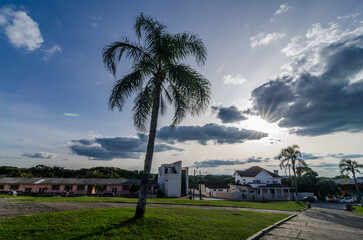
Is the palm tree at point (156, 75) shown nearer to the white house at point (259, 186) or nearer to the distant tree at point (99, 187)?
the distant tree at point (99, 187)

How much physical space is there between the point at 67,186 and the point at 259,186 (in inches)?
1976

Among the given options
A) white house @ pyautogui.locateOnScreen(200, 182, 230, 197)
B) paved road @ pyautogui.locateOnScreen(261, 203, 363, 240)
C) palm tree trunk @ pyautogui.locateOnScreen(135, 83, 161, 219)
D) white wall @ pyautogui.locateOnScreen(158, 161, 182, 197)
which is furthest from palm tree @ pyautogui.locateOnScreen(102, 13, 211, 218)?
white house @ pyautogui.locateOnScreen(200, 182, 230, 197)

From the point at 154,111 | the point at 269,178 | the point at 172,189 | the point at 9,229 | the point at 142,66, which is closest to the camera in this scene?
the point at 9,229

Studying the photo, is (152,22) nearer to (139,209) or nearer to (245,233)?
(139,209)

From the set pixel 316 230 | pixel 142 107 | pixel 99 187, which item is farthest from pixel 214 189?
pixel 142 107

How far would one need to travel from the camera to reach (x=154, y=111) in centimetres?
948

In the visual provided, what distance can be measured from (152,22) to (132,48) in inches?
71.9

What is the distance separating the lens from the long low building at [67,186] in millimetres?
39781

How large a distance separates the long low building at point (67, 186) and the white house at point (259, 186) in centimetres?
2563

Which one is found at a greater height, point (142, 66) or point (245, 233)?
point (142, 66)

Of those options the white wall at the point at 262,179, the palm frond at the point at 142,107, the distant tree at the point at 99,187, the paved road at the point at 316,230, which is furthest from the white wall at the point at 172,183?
the palm frond at the point at 142,107

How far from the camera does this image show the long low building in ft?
131

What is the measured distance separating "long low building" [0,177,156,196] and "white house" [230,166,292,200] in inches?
1009

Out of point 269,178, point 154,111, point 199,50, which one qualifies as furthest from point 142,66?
point 269,178
